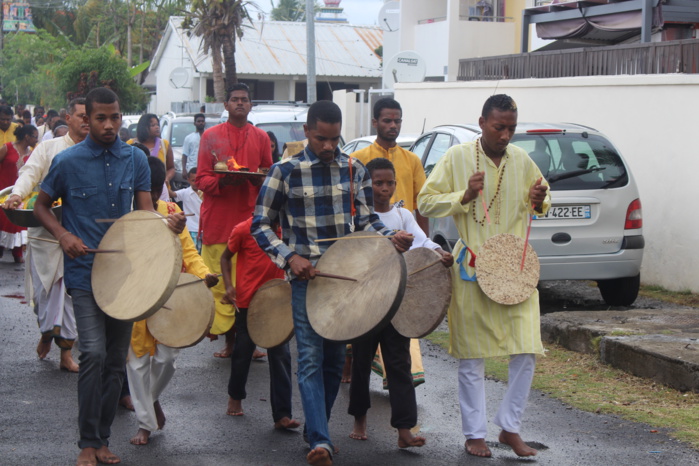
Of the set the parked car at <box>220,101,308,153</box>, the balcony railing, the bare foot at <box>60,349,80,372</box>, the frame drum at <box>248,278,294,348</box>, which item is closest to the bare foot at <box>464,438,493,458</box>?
the frame drum at <box>248,278,294,348</box>

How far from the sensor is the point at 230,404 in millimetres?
6492

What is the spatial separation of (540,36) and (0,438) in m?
15.6

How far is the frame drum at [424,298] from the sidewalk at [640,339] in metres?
2.20

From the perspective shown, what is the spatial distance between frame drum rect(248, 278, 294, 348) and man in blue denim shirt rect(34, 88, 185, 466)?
0.86 metres

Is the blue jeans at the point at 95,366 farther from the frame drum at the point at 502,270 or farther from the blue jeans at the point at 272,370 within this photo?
the frame drum at the point at 502,270

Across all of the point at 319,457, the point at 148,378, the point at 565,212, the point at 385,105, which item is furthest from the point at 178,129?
the point at 319,457

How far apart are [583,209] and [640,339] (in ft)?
7.16

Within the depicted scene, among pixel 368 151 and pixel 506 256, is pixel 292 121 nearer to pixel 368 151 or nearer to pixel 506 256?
pixel 368 151

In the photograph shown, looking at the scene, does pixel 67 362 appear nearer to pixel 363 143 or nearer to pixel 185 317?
pixel 185 317

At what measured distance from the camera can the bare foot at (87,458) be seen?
17.1ft

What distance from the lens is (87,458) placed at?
5.24 metres

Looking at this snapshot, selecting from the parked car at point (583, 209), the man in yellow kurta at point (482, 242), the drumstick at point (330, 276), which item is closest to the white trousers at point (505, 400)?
the man in yellow kurta at point (482, 242)

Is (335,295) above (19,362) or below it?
above

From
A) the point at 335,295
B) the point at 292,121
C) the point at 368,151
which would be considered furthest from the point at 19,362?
the point at 292,121
